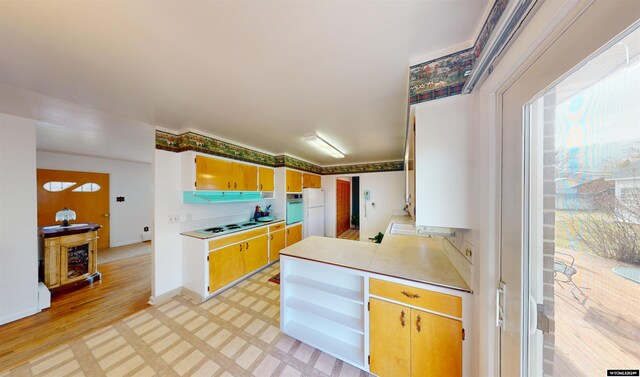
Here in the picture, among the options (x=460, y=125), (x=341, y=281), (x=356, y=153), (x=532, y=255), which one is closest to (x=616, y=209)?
(x=532, y=255)

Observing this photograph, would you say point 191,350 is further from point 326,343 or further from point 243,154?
point 243,154

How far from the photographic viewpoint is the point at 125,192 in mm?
4941

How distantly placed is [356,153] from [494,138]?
3259 millimetres

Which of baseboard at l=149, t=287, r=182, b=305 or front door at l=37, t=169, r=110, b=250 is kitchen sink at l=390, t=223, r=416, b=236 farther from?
front door at l=37, t=169, r=110, b=250

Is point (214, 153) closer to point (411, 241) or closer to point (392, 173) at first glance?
point (411, 241)

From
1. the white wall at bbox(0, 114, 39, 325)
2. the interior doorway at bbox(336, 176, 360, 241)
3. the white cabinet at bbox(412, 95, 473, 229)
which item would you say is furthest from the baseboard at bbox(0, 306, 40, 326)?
the interior doorway at bbox(336, 176, 360, 241)

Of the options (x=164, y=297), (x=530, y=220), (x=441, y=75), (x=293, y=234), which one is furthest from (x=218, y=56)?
(x=293, y=234)

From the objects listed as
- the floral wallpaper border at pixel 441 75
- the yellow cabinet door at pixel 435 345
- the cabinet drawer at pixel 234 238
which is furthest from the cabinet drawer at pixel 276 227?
the floral wallpaper border at pixel 441 75

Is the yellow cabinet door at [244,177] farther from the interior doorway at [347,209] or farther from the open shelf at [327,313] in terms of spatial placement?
the interior doorway at [347,209]

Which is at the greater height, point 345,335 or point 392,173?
point 392,173

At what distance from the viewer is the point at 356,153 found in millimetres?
4133

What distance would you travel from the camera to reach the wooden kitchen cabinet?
113 cm

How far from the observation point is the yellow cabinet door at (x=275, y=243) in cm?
352

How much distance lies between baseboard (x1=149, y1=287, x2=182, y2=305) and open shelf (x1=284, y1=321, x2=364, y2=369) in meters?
1.85
